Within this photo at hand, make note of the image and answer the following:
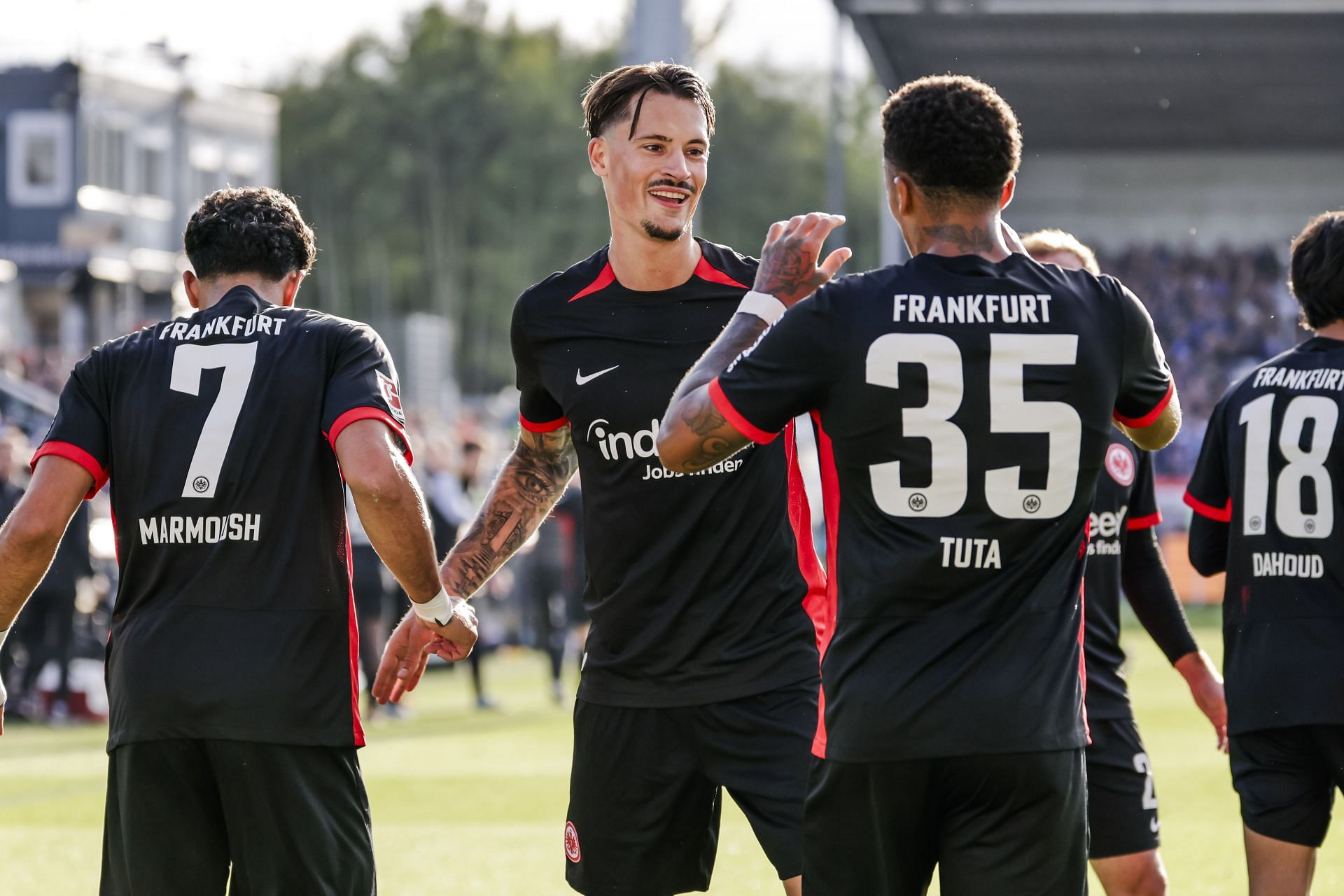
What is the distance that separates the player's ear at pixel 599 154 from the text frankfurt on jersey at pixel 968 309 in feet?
5.93

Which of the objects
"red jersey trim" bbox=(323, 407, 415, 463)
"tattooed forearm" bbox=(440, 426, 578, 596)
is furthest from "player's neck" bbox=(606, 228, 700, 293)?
"red jersey trim" bbox=(323, 407, 415, 463)

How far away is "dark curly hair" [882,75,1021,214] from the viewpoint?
358 cm

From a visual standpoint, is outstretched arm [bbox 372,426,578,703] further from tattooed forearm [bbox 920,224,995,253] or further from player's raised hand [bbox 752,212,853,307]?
tattooed forearm [bbox 920,224,995,253]

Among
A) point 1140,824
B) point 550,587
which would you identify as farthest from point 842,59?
point 1140,824

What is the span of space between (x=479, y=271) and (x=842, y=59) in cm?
4906

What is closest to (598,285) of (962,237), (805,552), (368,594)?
(805,552)

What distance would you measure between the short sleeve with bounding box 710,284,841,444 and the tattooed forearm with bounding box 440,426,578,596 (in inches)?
68.4

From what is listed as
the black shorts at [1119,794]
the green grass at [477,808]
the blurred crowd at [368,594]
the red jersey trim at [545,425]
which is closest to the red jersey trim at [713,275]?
the red jersey trim at [545,425]

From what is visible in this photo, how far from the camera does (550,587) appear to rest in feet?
57.1

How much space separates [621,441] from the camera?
4.88m

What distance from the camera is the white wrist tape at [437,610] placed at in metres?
4.84

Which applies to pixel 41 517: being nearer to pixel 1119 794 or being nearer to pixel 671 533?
pixel 671 533

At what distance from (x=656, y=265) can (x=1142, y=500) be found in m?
1.98

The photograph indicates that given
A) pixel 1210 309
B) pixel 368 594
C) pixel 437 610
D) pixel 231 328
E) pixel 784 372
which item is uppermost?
pixel 1210 309
